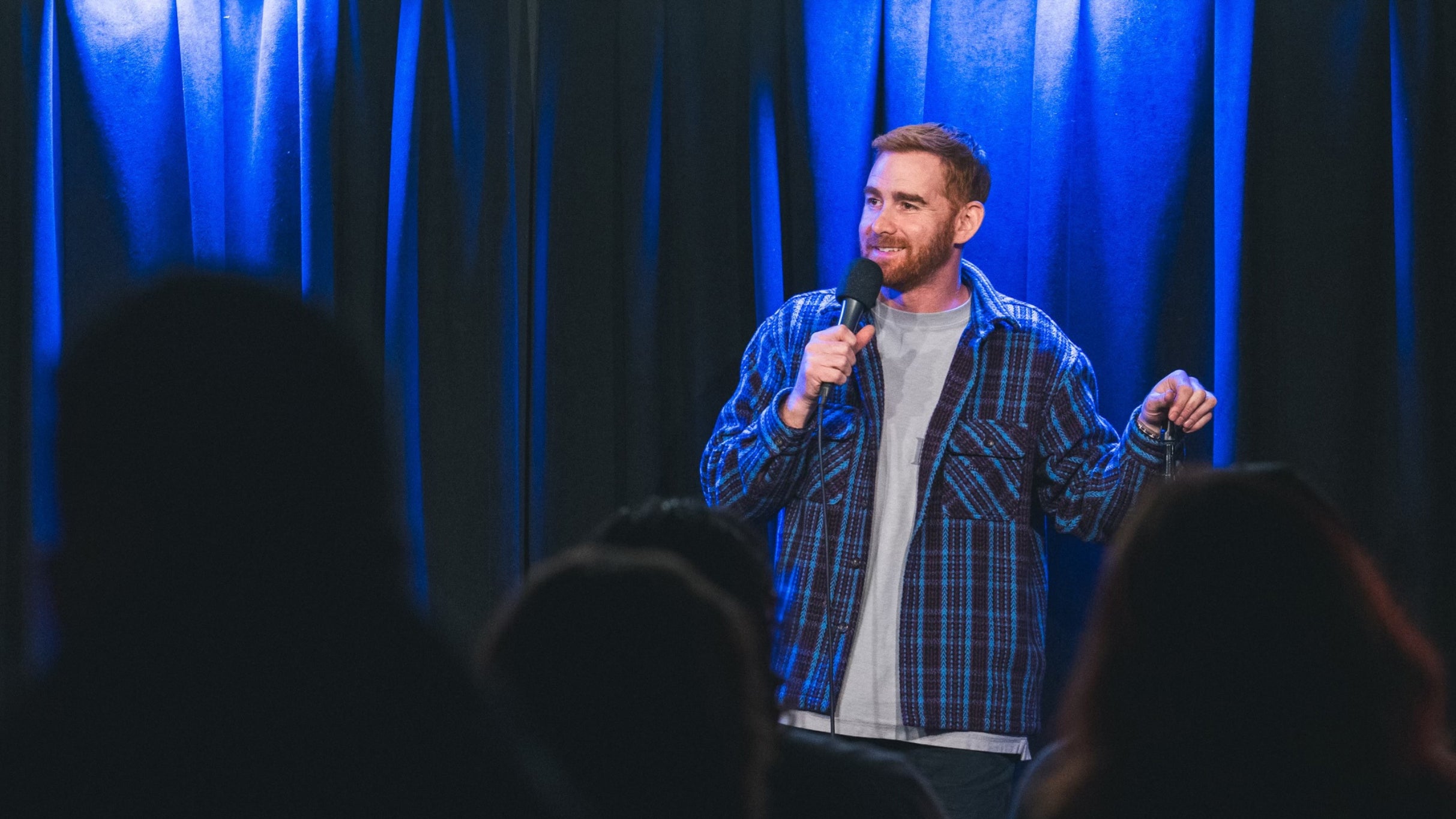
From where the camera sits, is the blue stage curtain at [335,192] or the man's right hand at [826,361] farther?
the blue stage curtain at [335,192]

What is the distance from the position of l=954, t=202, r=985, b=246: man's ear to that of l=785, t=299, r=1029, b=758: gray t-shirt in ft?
0.49

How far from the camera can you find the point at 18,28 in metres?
3.06

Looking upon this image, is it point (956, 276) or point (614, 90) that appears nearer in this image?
point (956, 276)

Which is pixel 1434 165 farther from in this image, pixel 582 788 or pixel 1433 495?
pixel 582 788

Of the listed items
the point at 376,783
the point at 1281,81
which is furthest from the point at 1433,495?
the point at 376,783

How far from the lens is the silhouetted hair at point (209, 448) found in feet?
2.55

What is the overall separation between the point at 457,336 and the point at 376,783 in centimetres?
234

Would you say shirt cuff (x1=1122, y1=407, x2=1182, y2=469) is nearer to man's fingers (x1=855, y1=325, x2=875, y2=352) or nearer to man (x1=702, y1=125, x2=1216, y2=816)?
man (x1=702, y1=125, x2=1216, y2=816)

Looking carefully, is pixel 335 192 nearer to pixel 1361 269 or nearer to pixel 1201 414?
pixel 1201 414

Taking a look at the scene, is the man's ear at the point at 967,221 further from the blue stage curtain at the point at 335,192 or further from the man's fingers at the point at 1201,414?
the blue stage curtain at the point at 335,192

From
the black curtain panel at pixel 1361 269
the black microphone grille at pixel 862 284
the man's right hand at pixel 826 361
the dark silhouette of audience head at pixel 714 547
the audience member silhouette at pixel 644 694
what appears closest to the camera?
the audience member silhouette at pixel 644 694

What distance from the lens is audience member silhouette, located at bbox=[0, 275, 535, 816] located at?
0.75 meters

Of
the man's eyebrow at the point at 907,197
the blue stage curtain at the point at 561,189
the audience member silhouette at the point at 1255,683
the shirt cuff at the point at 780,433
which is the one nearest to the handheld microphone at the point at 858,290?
the shirt cuff at the point at 780,433

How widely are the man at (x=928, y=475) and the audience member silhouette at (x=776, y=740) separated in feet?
2.97
